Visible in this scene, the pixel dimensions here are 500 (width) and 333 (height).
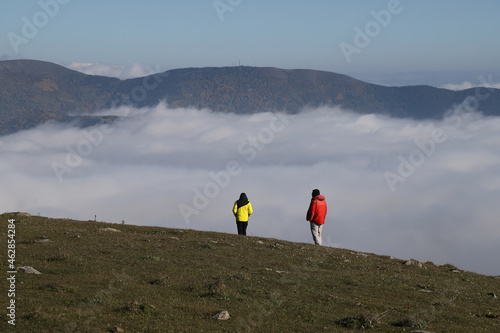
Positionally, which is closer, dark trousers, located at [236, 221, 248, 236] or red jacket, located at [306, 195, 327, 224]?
red jacket, located at [306, 195, 327, 224]

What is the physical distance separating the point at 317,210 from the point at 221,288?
1390 centimetres

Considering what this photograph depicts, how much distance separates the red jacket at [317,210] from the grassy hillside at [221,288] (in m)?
2.79

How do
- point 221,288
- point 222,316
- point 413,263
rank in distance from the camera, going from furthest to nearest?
point 413,263, point 221,288, point 222,316

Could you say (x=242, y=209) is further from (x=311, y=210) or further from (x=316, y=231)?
(x=316, y=231)

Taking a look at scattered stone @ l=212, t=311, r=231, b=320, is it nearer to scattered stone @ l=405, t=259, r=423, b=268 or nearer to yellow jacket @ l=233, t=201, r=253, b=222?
scattered stone @ l=405, t=259, r=423, b=268

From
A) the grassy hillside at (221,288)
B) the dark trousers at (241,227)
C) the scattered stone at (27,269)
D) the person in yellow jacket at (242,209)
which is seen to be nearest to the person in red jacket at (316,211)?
the grassy hillside at (221,288)

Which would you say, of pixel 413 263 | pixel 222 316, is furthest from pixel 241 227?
pixel 222 316

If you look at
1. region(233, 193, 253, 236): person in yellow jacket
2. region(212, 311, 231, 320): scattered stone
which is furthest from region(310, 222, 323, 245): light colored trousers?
region(212, 311, 231, 320): scattered stone

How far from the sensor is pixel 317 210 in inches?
1193

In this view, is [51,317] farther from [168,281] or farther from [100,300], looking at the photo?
[168,281]

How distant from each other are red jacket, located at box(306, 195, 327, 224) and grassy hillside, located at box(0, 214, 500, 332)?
2.79m

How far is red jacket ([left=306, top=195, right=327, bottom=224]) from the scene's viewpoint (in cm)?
3012

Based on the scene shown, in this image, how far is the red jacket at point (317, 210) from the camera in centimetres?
3012

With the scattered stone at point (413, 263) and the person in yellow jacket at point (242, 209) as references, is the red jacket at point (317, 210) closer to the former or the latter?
the person in yellow jacket at point (242, 209)
